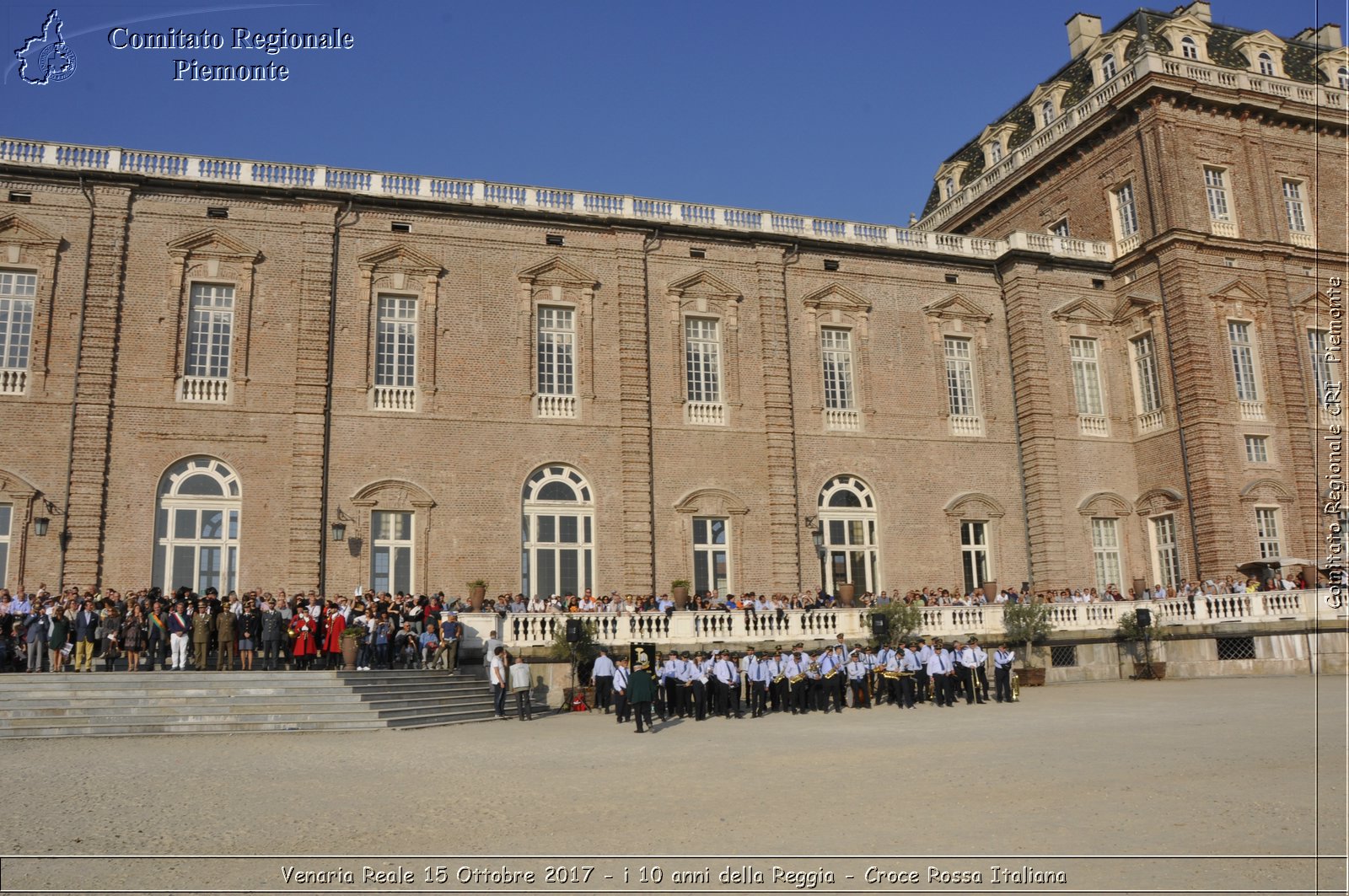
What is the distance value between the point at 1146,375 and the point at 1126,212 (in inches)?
221

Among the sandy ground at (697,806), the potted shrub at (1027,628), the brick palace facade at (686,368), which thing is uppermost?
the brick palace facade at (686,368)

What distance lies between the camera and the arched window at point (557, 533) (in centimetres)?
2848

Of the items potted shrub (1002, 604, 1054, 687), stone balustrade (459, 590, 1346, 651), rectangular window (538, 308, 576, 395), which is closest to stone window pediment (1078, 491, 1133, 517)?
stone balustrade (459, 590, 1346, 651)

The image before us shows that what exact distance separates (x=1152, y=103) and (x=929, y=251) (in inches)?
325

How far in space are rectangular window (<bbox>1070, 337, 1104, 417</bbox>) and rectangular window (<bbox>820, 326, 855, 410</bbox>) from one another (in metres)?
7.76

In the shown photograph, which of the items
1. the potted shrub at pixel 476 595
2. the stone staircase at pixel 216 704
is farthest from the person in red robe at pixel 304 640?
the potted shrub at pixel 476 595

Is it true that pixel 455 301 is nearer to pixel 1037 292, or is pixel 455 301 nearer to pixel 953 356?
pixel 953 356

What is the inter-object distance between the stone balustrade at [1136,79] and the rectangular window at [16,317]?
2928 centimetres

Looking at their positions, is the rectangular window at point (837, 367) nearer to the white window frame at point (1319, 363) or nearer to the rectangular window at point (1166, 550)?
the rectangular window at point (1166, 550)

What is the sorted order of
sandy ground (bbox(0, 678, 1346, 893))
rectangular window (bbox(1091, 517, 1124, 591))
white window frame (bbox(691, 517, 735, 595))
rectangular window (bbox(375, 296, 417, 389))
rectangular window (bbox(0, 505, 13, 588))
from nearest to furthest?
sandy ground (bbox(0, 678, 1346, 893)) → rectangular window (bbox(0, 505, 13, 588)) → rectangular window (bbox(375, 296, 417, 389)) → white window frame (bbox(691, 517, 735, 595)) → rectangular window (bbox(1091, 517, 1124, 591))

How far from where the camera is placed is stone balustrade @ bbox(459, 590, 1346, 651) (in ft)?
77.0

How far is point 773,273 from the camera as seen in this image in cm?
3244

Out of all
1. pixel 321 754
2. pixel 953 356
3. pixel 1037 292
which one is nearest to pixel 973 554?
pixel 953 356

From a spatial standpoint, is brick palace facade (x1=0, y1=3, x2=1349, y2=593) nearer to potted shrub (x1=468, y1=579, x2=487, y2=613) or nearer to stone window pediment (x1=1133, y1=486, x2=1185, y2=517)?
stone window pediment (x1=1133, y1=486, x2=1185, y2=517)
